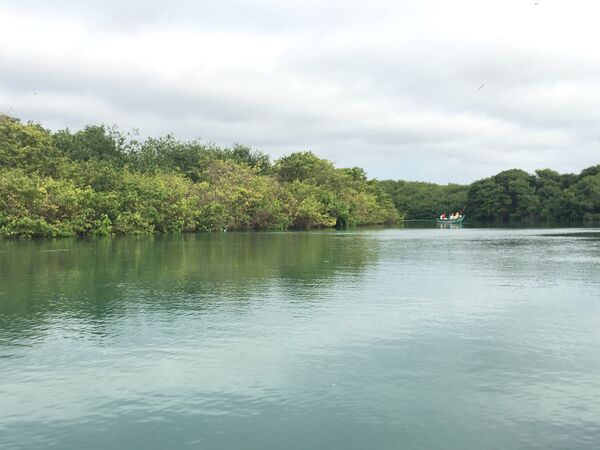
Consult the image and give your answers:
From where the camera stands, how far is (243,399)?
8.84 metres

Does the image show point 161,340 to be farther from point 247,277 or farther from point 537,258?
point 537,258

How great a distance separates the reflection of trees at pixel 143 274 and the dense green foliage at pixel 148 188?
9612mm

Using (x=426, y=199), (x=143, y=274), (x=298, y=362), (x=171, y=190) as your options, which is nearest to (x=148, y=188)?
(x=171, y=190)

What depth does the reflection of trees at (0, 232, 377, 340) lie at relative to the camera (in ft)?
53.8

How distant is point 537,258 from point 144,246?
24.2 metres

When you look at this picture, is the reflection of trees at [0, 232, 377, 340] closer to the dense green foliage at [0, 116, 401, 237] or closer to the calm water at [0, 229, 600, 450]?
the calm water at [0, 229, 600, 450]

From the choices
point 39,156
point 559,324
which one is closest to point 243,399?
point 559,324

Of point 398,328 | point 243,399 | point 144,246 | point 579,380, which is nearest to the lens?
point 243,399

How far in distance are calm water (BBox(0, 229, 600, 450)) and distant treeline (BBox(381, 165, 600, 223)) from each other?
3739 inches

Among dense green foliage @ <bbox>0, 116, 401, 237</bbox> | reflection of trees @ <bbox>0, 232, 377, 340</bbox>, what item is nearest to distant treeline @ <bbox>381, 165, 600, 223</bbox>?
dense green foliage @ <bbox>0, 116, 401, 237</bbox>

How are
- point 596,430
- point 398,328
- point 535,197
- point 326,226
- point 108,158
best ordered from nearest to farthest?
point 596,430, point 398,328, point 108,158, point 326,226, point 535,197

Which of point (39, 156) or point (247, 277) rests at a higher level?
point (39, 156)

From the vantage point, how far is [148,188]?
54.7 m

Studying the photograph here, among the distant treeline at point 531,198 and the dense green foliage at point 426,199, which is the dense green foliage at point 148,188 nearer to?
the distant treeline at point 531,198
